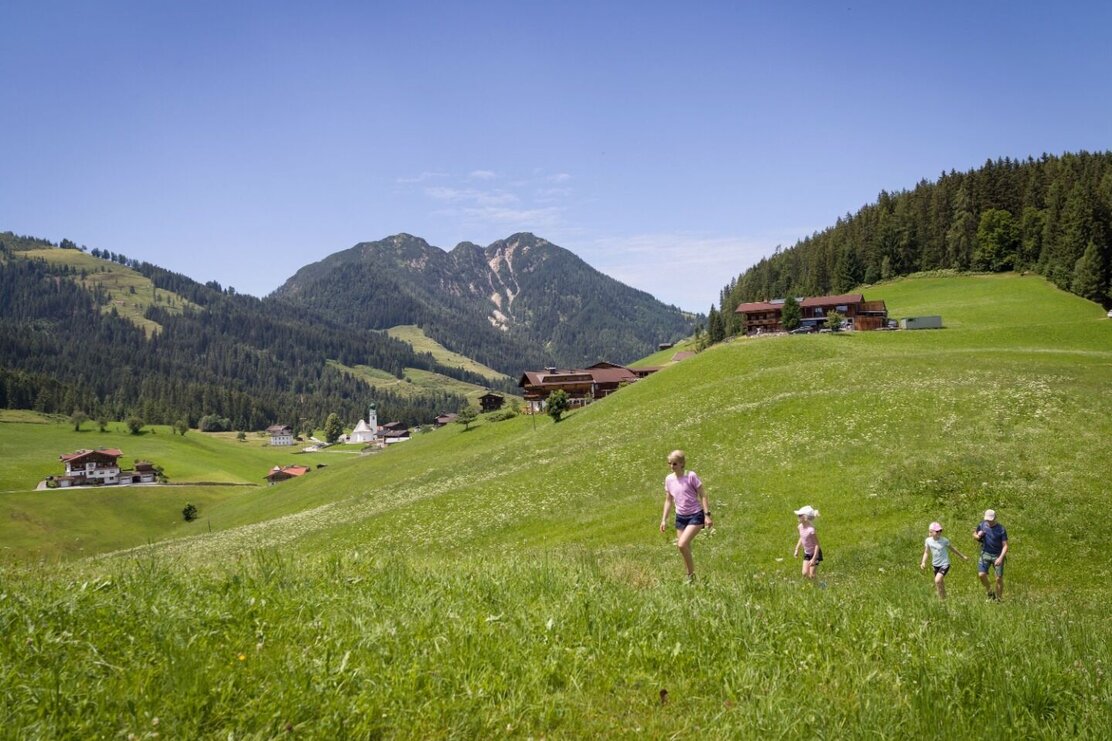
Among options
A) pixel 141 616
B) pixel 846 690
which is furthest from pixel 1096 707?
pixel 141 616

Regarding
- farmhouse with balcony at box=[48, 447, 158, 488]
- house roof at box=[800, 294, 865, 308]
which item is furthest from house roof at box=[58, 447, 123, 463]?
house roof at box=[800, 294, 865, 308]

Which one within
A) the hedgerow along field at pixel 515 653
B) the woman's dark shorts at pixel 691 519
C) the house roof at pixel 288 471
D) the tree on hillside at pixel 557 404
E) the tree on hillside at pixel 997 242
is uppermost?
the tree on hillside at pixel 997 242

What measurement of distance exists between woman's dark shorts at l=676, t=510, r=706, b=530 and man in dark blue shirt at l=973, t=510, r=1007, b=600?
10026 millimetres

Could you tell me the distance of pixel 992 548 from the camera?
1822 cm

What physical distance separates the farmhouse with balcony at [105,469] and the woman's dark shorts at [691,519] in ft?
508

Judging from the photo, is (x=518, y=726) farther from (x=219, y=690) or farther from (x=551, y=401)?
(x=551, y=401)

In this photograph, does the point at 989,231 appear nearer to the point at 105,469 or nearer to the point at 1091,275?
the point at 1091,275

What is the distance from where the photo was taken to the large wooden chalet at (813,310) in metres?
122

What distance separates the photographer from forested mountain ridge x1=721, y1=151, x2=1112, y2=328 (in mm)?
110625

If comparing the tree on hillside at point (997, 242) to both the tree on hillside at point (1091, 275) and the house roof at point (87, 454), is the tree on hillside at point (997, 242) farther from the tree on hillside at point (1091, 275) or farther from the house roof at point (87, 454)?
the house roof at point (87, 454)

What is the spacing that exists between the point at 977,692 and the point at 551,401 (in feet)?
259

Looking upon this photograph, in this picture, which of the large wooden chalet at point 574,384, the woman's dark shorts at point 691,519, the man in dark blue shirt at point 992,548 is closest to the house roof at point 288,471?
the large wooden chalet at point 574,384

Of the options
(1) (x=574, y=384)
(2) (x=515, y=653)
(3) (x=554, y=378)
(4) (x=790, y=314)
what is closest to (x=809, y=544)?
(2) (x=515, y=653)

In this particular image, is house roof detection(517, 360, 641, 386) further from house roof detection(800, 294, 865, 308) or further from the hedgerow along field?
the hedgerow along field
